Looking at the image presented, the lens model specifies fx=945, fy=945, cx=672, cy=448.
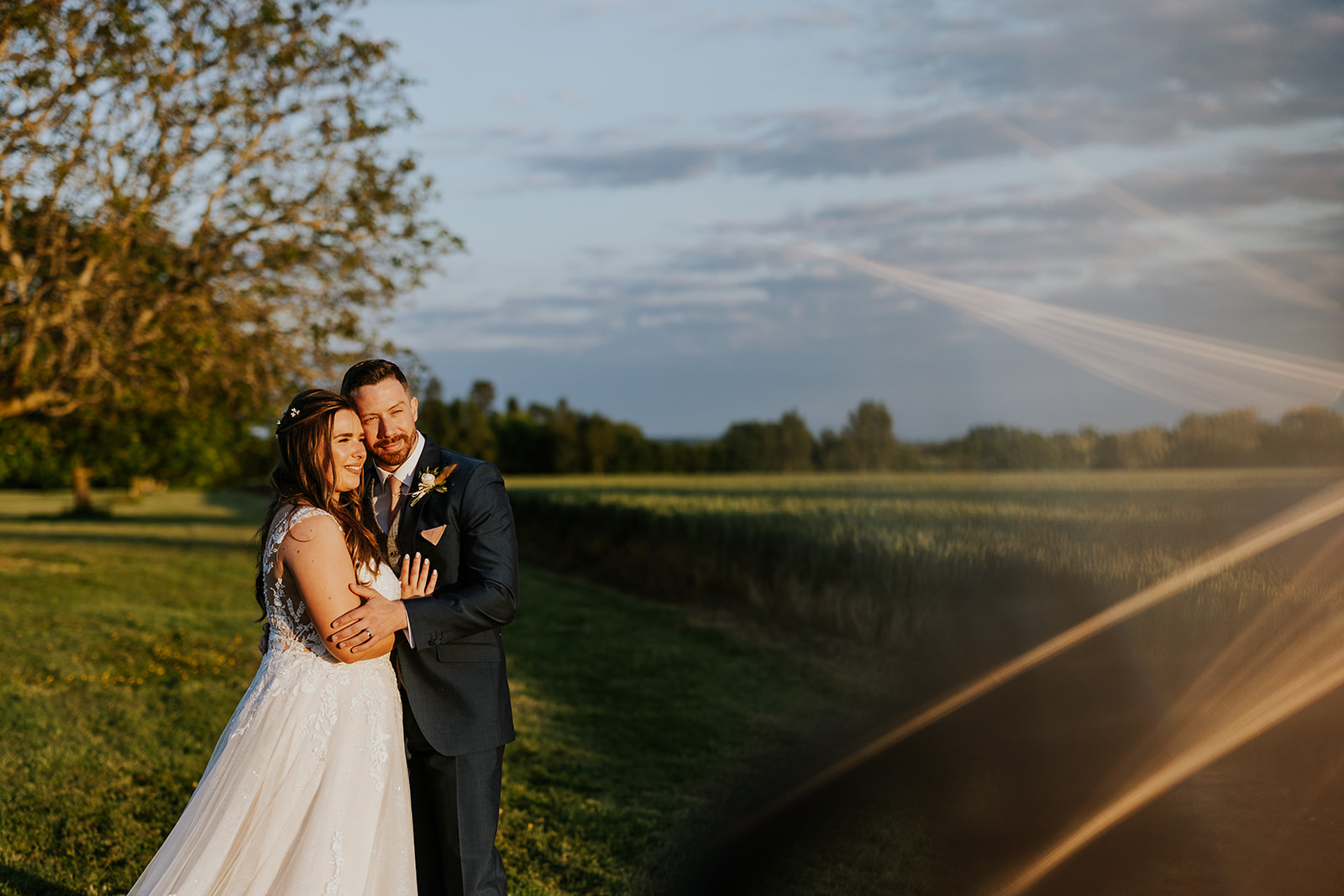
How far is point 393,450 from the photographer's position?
3754 millimetres

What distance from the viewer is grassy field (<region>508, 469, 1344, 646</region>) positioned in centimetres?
792

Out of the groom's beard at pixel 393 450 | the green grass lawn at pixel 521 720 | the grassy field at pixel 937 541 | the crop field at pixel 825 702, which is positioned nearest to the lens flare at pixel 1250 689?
the crop field at pixel 825 702

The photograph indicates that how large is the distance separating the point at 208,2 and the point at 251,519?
34.9 meters

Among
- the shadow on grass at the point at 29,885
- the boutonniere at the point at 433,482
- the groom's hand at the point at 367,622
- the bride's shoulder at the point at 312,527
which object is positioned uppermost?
the boutonniere at the point at 433,482

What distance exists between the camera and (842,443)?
24.5 metres

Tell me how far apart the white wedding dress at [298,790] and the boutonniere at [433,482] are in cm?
32

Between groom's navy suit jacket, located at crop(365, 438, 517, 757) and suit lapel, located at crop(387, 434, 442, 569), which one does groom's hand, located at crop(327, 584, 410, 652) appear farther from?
suit lapel, located at crop(387, 434, 442, 569)

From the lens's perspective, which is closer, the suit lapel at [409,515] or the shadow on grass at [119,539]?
the suit lapel at [409,515]

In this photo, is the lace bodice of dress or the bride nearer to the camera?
the bride

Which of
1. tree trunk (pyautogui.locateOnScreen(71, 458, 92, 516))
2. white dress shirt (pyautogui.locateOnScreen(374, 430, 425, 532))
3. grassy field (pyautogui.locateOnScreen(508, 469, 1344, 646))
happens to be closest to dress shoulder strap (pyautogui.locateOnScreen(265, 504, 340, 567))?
white dress shirt (pyautogui.locateOnScreen(374, 430, 425, 532))

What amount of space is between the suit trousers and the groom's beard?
938 millimetres

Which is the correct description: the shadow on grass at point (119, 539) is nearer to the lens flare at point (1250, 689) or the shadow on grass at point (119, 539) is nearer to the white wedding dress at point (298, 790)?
the white wedding dress at point (298, 790)

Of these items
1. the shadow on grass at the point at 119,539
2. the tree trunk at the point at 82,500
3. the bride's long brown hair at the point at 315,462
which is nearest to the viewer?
the bride's long brown hair at the point at 315,462

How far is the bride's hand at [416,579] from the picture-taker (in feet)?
11.6
